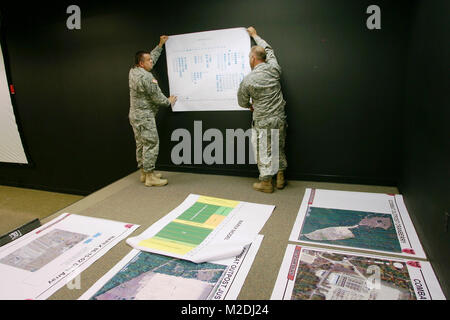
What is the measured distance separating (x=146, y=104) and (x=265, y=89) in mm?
988

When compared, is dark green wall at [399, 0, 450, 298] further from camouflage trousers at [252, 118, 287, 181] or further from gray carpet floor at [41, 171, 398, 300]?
camouflage trousers at [252, 118, 287, 181]

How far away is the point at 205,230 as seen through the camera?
1.63m

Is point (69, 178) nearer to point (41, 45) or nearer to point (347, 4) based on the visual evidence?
point (41, 45)

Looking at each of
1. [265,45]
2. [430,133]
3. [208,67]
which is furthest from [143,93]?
[430,133]

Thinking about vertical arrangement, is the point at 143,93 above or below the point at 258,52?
below

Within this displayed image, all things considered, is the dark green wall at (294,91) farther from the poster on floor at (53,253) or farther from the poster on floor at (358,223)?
the poster on floor at (53,253)

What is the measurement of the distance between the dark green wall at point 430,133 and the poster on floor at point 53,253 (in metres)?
1.50

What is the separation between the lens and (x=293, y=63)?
2279mm

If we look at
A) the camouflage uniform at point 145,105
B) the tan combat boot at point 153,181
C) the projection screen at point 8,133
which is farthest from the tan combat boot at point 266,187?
the projection screen at point 8,133

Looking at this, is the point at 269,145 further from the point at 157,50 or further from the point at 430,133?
the point at 157,50

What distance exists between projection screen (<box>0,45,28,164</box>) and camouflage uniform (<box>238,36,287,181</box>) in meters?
2.70

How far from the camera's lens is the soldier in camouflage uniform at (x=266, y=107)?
6.90ft

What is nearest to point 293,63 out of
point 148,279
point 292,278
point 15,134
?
point 292,278

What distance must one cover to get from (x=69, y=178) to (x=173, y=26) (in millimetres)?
2011
